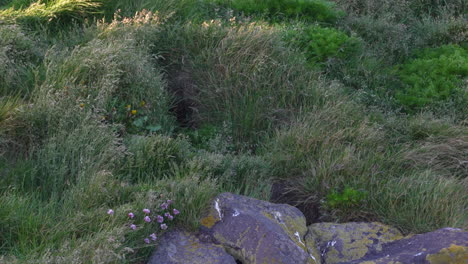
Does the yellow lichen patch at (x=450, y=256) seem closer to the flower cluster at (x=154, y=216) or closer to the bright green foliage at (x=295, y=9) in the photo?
the flower cluster at (x=154, y=216)

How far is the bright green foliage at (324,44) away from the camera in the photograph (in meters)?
7.79

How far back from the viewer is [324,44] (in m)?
7.84

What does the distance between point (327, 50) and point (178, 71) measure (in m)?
1.79

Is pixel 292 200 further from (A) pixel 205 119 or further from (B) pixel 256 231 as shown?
(A) pixel 205 119

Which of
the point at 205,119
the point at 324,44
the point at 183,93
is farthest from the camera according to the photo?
the point at 324,44

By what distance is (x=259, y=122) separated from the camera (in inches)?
266

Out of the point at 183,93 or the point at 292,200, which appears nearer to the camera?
the point at 292,200

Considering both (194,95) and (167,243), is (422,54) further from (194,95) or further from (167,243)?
(167,243)

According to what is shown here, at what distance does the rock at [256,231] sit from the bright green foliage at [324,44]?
11.0 feet

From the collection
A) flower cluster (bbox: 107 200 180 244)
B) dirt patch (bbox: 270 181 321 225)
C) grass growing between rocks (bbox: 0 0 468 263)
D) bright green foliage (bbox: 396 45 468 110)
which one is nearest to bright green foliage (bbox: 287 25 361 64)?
grass growing between rocks (bbox: 0 0 468 263)

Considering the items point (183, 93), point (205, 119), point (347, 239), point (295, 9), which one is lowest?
point (205, 119)

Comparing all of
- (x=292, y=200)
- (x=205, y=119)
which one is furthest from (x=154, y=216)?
(x=205, y=119)

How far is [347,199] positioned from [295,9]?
4.08 metres

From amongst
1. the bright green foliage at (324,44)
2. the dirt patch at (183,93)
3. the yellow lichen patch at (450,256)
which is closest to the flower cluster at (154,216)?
the yellow lichen patch at (450,256)
